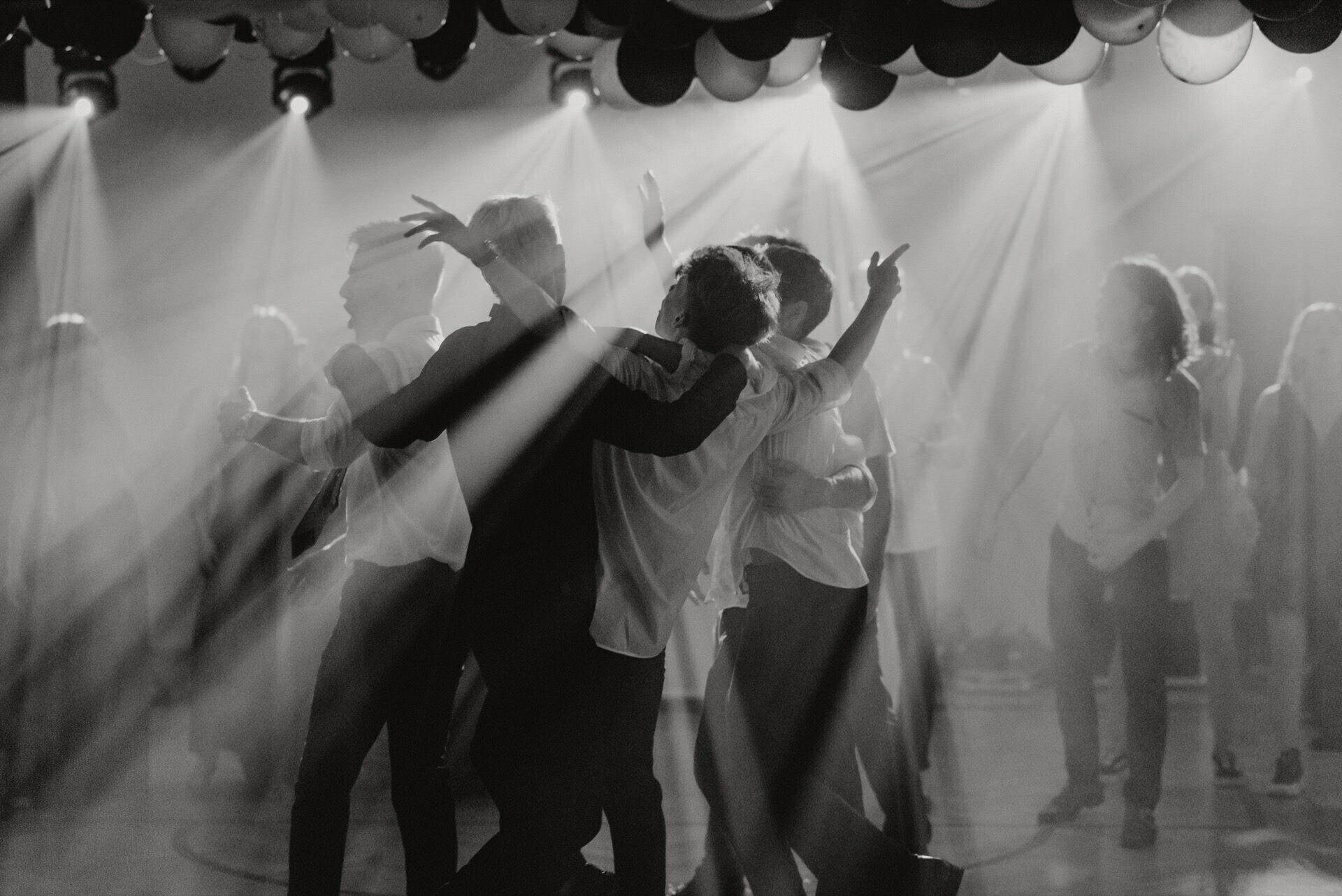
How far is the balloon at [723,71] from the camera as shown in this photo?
12.5 ft

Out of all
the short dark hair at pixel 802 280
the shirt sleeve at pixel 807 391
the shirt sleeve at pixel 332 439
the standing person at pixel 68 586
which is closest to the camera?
the shirt sleeve at pixel 807 391

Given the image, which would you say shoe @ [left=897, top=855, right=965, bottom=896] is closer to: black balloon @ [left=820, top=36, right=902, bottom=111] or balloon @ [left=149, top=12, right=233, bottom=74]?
black balloon @ [left=820, top=36, right=902, bottom=111]

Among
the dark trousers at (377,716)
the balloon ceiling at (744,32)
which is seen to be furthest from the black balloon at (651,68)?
the dark trousers at (377,716)

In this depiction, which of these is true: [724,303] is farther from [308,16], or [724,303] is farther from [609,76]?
[609,76]

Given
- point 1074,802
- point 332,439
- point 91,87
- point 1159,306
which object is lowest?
point 1074,802

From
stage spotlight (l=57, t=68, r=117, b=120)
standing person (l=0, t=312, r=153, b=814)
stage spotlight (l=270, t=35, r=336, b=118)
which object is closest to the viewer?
standing person (l=0, t=312, r=153, b=814)

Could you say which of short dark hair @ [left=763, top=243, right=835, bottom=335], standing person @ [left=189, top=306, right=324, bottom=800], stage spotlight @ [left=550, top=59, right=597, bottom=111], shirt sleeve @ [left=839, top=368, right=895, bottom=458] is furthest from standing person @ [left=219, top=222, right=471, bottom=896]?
stage spotlight @ [left=550, top=59, right=597, bottom=111]

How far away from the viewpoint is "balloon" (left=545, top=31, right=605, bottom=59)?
168 inches

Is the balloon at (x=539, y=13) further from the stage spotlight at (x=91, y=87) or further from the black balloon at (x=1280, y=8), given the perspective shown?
the stage spotlight at (x=91, y=87)

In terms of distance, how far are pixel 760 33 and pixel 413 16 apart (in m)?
0.89

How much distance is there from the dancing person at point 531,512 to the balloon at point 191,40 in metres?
2.12

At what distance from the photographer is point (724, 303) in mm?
2260

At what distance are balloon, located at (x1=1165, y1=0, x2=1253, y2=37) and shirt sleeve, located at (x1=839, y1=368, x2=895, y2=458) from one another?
118 cm

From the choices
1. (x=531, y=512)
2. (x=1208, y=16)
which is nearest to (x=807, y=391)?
(x=531, y=512)
